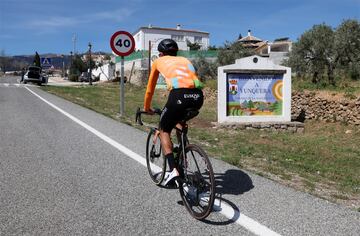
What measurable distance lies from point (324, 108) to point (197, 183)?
12.0 m

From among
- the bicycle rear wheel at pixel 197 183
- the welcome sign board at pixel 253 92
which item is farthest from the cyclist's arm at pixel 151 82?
the welcome sign board at pixel 253 92

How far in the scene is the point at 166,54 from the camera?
4898 millimetres

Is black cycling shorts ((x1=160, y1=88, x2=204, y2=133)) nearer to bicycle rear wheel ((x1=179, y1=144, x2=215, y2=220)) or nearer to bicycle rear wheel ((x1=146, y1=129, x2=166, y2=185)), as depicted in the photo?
bicycle rear wheel ((x1=179, y1=144, x2=215, y2=220))

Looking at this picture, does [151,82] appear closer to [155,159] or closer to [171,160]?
[171,160]

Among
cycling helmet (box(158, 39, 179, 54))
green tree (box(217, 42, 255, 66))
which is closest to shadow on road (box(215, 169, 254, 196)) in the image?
cycling helmet (box(158, 39, 179, 54))

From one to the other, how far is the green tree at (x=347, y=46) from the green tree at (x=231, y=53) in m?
12.7

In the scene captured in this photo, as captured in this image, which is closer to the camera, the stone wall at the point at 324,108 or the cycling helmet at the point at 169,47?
the cycling helmet at the point at 169,47

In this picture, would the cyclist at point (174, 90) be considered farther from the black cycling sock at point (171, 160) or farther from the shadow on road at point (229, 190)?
the shadow on road at point (229, 190)

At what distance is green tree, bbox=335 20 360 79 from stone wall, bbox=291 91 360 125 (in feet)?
23.0

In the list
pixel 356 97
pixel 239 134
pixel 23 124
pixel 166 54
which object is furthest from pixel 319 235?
pixel 356 97

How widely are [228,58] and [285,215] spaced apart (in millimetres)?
32861

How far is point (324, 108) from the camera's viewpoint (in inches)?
599

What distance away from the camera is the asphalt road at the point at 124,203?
3.93 m

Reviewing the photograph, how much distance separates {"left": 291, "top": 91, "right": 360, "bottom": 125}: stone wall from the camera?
14016mm
